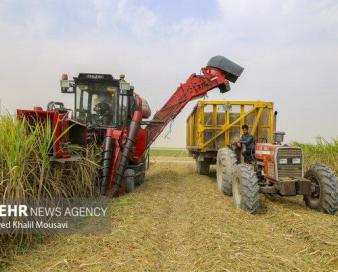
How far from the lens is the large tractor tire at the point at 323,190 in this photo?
7.02 m

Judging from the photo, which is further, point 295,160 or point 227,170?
point 227,170

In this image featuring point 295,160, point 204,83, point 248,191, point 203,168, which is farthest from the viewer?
point 203,168

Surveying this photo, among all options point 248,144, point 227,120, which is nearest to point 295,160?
point 248,144

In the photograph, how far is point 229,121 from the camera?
11.5 m

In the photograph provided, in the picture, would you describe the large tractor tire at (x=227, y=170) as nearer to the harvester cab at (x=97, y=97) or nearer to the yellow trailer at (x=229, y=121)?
the yellow trailer at (x=229, y=121)

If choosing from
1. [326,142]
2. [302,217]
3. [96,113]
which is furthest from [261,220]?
[326,142]

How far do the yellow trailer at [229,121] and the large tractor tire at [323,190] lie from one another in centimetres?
384

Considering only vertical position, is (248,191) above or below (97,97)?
below

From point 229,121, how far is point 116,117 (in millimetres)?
3499

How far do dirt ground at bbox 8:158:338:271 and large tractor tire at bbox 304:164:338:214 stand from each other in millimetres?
195

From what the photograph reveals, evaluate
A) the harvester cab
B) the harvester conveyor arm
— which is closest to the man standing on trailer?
the harvester cab

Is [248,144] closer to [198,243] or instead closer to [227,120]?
[227,120]

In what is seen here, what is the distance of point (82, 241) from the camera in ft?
16.8

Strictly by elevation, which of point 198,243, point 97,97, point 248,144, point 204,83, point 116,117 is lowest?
point 198,243
